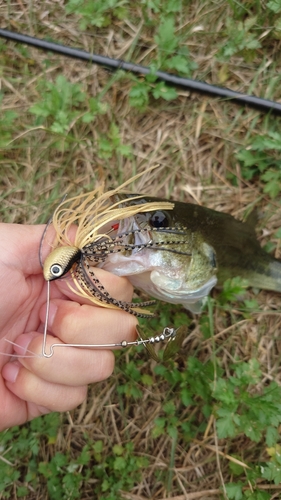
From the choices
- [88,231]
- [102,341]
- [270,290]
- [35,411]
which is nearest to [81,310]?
[102,341]

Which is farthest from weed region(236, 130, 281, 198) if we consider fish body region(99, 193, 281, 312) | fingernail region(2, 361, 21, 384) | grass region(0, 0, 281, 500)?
fingernail region(2, 361, 21, 384)

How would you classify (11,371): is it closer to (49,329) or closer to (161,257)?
(49,329)

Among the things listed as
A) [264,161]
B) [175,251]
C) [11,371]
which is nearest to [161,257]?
[175,251]

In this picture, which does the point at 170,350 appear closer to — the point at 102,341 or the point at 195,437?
the point at 102,341

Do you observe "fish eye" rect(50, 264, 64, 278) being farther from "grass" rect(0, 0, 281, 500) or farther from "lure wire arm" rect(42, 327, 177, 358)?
"grass" rect(0, 0, 281, 500)

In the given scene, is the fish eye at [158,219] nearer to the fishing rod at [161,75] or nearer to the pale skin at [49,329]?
the pale skin at [49,329]

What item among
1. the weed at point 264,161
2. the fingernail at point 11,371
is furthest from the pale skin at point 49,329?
the weed at point 264,161

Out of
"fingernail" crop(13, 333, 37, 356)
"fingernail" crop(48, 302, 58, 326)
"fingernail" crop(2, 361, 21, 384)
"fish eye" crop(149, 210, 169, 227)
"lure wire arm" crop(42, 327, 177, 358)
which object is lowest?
"fingernail" crop(2, 361, 21, 384)
